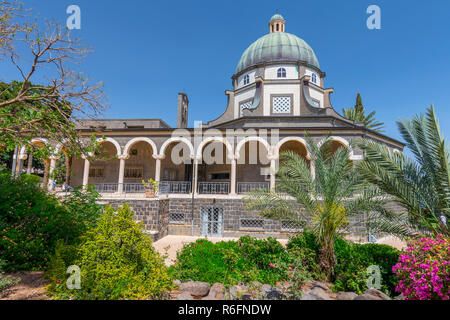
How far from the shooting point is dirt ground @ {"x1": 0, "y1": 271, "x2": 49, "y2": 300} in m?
5.11

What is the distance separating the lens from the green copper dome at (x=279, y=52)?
21.8 meters

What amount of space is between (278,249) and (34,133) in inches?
328

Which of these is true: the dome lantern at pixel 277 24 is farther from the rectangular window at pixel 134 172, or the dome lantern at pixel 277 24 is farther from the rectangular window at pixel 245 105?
the rectangular window at pixel 134 172

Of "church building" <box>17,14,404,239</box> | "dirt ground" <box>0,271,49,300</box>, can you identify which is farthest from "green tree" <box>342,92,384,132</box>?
"dirt ground" <box>0,271,49,300</box>

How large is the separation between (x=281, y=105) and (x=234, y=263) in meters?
15.9

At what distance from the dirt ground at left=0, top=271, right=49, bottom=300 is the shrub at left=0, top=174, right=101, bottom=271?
314 mm

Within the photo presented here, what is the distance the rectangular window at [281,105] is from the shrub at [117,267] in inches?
687

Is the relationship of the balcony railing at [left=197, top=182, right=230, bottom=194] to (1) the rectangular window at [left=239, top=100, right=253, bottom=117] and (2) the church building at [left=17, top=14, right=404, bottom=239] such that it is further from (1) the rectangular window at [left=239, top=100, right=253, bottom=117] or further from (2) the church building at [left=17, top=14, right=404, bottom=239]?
(1) the rectangular window at [left=239, top=100, right=253, bottom=117]

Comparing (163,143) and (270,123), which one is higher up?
(270,123)

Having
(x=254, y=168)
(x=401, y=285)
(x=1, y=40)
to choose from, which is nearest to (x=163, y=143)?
(x=254, y=168)

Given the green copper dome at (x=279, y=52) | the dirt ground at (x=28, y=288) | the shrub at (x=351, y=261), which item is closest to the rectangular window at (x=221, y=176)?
the green copper dome at (x=279, y=52)

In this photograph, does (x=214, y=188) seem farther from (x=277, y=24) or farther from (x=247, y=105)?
(x=277, y=24)

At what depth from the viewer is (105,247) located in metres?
4.64

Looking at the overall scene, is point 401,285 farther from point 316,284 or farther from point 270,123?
point 270,123
